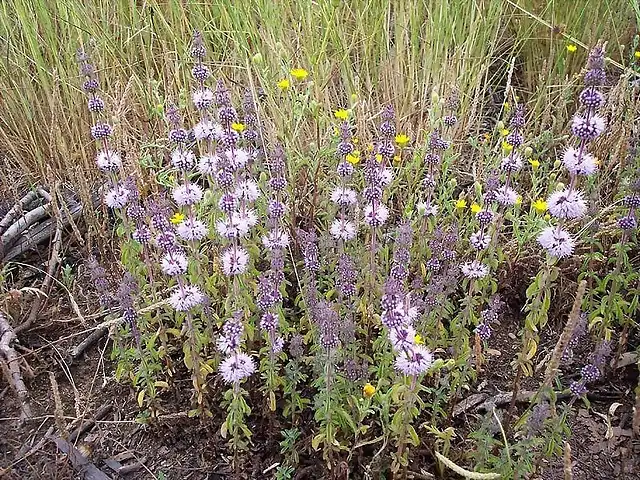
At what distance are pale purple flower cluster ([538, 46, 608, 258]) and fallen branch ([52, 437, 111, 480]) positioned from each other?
5.06 ft

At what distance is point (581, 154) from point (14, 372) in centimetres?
201

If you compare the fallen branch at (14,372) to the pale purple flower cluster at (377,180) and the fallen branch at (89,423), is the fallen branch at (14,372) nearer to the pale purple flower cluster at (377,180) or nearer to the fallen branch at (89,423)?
the fallen branch at (89,423)

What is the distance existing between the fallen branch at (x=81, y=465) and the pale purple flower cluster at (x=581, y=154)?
Result: 60.8 inches

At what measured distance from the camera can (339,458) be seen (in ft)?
6.19

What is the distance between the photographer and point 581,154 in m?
1.60

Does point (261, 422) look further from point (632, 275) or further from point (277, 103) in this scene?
point (277, 103)

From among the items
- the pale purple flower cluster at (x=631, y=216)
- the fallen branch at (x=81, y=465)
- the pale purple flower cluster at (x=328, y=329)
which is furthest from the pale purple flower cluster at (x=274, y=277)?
the pale purple flower cluster at (x=631, y=216)

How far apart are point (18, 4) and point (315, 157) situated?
178 centimetres

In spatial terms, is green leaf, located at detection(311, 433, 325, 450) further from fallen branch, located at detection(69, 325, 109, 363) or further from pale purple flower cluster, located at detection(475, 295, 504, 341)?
fallen branch, located at detection(69, 325, 109, 363)

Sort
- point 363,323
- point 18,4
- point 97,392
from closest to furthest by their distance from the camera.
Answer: point 363,323
point 97,392
point 18,4

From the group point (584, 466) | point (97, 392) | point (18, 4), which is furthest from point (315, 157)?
point (18, 4)

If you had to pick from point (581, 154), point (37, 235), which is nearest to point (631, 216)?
point (581, 154)

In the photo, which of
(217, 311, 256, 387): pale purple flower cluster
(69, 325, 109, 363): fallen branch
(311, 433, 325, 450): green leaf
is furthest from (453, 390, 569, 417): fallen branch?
(69, 325, 109, 363): fallen branch

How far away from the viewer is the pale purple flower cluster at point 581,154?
150 cm
